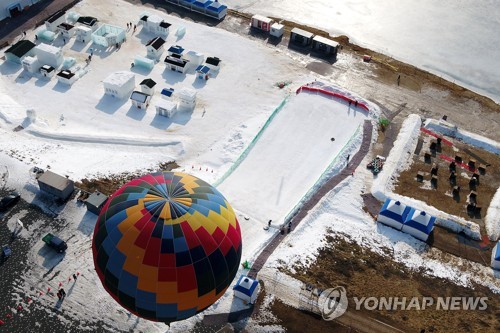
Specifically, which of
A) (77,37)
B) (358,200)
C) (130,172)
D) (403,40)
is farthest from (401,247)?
(77,37)

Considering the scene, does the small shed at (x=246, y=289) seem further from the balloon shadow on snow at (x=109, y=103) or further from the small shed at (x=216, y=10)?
the small shed at (x=216, y=10)

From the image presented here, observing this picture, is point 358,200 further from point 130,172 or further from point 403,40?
point 403,40

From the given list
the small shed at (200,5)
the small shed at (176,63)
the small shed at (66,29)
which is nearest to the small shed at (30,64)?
A: the small shed at (66,29)

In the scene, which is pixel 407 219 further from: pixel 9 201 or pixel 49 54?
pixel 49 54

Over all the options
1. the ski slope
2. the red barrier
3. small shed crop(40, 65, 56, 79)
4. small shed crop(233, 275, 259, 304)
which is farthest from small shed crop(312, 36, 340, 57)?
small shed crop(233, 275, 259, 304)

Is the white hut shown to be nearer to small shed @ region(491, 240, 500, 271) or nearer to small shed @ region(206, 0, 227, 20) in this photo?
small shed @ region(206, 0, 227, 20)

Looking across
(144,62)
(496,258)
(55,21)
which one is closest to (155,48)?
(144,62)
